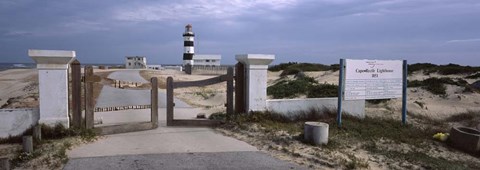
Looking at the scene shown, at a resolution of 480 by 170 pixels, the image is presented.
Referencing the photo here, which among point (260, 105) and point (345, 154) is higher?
point (260, 105)

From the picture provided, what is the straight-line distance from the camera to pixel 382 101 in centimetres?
1496

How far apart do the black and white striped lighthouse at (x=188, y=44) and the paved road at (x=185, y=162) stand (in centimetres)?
5640

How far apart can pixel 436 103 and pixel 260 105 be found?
32.9 feet

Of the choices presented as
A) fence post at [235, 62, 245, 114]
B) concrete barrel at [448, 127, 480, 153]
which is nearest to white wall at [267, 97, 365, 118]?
fence post at [235, 62, 245, 114]

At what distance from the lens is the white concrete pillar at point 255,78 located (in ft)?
30.3

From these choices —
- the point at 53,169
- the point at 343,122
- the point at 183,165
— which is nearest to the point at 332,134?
the point at 343,122

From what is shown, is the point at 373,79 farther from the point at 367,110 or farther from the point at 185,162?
the point at 185,162

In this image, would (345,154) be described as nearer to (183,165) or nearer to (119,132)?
(183,165)

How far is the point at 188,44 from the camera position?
62344 mm

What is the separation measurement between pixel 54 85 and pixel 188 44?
55.5 metres

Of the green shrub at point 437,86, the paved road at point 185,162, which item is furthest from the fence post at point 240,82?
the green shrub at point 437,86

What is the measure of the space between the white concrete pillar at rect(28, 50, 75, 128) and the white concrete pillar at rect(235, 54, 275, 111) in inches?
154

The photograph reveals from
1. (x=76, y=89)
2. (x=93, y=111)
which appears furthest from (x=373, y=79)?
(x=76, y=89)

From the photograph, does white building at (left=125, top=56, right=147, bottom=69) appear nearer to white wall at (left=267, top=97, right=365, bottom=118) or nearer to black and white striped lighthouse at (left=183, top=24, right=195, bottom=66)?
black and white striped lighthouse at (left=183, top=24, right=195, bottom=66)
